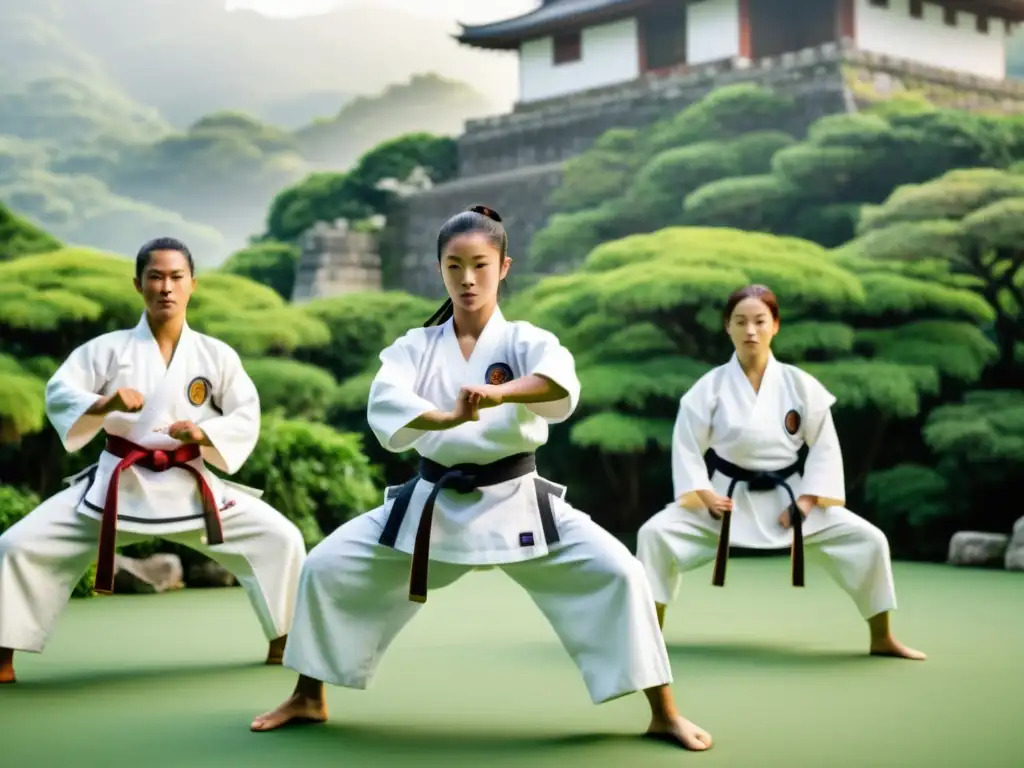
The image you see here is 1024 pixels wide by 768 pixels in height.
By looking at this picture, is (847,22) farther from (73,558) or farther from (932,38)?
(73,558)

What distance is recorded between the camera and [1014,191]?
9.80 metres

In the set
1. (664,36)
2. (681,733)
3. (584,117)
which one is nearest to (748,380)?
(681,733)

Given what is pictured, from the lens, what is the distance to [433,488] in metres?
3.10

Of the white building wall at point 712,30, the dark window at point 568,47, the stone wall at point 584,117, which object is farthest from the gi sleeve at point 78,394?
the dark window at point 568,47

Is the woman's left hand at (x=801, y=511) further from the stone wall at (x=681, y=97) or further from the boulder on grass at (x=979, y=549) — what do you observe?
the stone wall at (x=681, y=97)

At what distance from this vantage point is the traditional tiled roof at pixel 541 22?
16453mm

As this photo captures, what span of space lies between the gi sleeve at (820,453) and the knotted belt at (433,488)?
161 centimetres

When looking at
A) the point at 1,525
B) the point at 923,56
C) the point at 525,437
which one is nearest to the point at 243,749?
the point at 525,437

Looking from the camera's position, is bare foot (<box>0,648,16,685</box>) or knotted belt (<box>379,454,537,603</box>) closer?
knotted belt (<box>379,454,537,603</box>)

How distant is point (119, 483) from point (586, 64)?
13882 millimetres

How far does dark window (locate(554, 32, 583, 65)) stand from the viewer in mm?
17156

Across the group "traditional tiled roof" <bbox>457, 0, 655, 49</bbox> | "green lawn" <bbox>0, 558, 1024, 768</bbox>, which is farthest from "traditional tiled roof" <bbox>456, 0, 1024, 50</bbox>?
"green lawn" <bbox>0, 558, 1024, 768</bbox>

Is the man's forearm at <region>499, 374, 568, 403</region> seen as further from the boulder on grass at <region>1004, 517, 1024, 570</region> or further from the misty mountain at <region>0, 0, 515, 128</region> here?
the misty mountain at <region>0, 0, 515, 128</region>

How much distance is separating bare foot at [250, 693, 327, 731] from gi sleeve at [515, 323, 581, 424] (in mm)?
903
